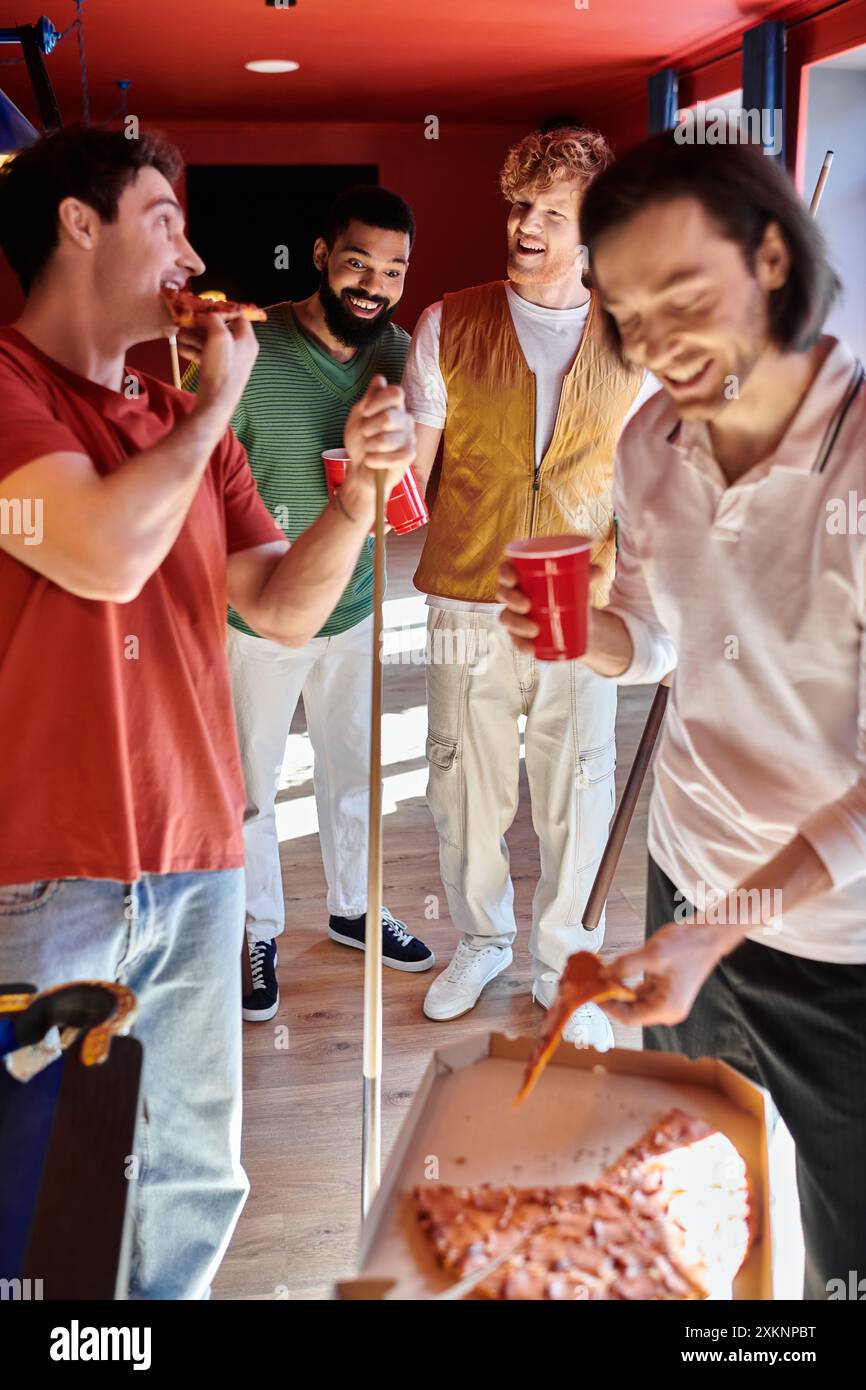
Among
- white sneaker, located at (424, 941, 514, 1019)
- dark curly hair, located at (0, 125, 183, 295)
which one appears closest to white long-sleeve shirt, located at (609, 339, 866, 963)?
dark curly hair, located at (0, 125, 183, 295)

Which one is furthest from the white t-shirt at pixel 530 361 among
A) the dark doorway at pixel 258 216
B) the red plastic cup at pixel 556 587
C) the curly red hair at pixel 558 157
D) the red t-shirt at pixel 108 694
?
the dark doorway at pixel 258 216

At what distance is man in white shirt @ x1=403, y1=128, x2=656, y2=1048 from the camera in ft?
8.45

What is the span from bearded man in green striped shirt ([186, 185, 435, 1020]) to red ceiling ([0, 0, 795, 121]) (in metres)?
4.62

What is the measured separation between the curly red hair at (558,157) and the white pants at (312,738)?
1.08 metres

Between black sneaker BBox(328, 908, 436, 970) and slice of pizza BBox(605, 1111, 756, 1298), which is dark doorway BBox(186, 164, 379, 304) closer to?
black sneaker BBox(328, 908, 436, 970)

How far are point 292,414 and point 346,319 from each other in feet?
0.81

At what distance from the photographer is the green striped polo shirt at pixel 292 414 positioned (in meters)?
2.72

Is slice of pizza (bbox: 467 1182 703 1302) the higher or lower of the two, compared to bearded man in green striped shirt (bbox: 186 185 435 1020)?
lower

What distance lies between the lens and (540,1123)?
1.23 metres

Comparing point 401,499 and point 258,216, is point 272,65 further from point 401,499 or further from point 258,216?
point 401,499

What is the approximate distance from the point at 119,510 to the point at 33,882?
45cm

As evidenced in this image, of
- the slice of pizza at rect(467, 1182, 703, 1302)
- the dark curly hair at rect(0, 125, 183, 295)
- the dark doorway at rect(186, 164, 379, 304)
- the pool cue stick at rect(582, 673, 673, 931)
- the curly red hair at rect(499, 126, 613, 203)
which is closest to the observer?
the slice of pizza at rect(467, 1182, 703, 1302)
